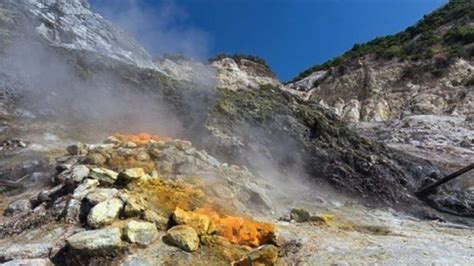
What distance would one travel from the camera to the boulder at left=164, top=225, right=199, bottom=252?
7.72 metres

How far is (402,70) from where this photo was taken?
1404 inches

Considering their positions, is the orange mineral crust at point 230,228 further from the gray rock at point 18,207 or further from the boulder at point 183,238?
the gray rock at point 18,207

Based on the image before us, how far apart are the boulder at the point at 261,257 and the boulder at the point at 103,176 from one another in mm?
3099

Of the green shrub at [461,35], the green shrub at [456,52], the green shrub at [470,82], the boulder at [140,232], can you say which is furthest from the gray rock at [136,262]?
the green shrub at [461,35]

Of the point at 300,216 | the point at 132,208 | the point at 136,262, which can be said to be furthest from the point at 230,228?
the point at 300,216

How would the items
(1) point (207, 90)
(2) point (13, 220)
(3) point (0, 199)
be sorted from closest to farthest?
(2) point (13, 220), (3) point (0, 199), (1) point (207, 90)

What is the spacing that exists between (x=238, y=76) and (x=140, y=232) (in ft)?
65.5

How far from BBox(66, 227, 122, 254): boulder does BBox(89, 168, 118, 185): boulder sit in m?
1.85

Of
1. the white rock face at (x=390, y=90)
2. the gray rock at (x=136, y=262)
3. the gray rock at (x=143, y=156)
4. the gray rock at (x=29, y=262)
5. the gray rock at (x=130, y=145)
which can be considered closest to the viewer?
the gray rock at (x=29, y=262)

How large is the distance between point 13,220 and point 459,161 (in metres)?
15.7

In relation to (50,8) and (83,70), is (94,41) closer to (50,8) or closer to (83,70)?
(50,8)

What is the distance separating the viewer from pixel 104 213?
8.10 m

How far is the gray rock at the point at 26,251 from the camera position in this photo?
291 inches

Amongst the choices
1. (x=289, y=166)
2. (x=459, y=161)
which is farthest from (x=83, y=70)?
(x=459, y=161)
